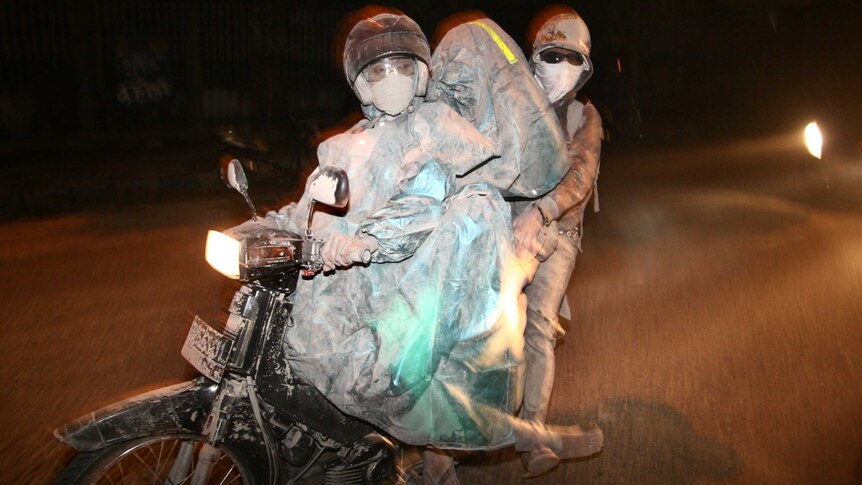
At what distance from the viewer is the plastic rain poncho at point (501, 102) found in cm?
278

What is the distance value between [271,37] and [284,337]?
1172 centimetres

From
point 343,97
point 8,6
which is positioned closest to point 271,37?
point 343,97

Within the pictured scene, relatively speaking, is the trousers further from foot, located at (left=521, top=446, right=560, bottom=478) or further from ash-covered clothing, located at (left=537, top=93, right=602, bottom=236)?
ash-covered clothing, located at (left=537, top=93, right=602, bottom=236)

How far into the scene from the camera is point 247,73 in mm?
14461

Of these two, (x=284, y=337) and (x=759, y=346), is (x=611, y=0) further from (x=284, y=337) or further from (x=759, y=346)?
(x=284, y=337)

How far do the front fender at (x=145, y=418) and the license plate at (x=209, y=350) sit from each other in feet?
0.31

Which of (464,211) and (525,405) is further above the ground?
(464,211)

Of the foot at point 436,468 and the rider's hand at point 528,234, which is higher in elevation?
the rider's hand at point 528,234

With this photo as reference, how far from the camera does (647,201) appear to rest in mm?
10469

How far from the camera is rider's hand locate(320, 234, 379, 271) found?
238cm

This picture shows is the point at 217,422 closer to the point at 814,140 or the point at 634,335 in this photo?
the point at 634,335

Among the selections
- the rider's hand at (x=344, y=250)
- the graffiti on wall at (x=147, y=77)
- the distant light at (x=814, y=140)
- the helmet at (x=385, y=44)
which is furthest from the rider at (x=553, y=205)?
the graffiti on wall at (x=147, y=77)

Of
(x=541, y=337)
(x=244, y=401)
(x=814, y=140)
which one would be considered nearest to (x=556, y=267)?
(x=541, y=337)

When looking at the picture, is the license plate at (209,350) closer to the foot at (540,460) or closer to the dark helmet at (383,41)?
the dark helmet at (383,41)
